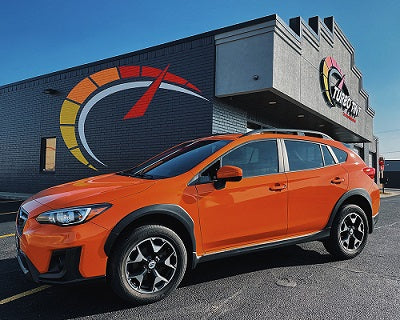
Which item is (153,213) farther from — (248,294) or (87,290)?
(248,294)

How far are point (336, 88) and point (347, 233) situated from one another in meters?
11.6

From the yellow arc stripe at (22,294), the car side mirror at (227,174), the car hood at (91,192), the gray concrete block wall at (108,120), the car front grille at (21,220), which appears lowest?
the yellow arc stripe at (22,294)

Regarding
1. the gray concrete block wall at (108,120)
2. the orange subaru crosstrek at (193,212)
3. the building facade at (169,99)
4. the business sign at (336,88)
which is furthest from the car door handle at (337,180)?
the business sign at (336,88)

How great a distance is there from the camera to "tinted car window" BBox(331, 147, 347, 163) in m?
4.58

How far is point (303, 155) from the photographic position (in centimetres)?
426

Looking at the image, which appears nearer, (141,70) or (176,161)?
(176,161)

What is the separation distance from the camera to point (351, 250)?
14.6ft

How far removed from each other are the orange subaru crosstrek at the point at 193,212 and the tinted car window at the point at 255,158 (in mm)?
13

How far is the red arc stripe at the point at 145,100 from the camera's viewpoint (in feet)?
35.9

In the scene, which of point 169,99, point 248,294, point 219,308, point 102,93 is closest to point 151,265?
point 219,308

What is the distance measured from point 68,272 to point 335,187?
3.36 meters

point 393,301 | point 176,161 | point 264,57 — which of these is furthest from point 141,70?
point 393,301

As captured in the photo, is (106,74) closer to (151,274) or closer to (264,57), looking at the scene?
(264,57)

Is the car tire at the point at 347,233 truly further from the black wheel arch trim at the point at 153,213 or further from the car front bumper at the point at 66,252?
the car front bumper at the point at 66,252
